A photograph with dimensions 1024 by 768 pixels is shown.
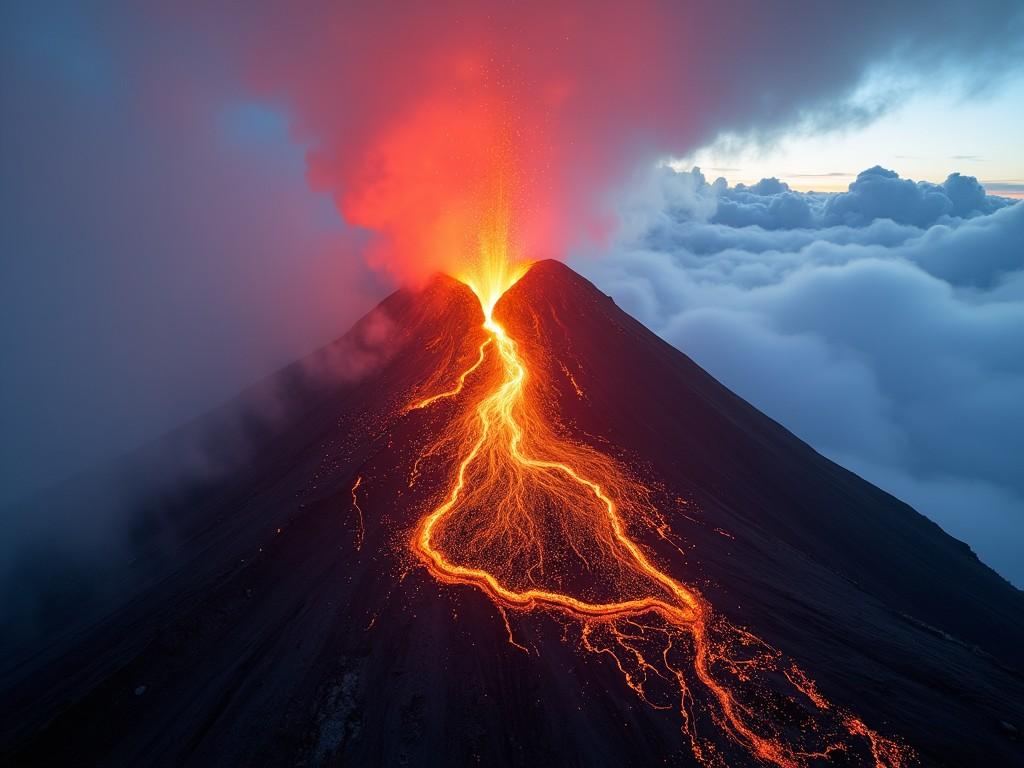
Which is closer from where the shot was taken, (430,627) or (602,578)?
(430,627)

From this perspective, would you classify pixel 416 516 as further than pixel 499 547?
Yes

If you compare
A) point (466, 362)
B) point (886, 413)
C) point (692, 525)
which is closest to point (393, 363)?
point (466, 362)

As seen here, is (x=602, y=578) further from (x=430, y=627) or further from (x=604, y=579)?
(x=430, y=627)

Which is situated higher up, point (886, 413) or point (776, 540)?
point (886, 413)

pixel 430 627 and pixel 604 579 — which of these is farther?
pixel 604 579

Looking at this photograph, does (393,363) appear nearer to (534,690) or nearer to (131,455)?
(534,690)

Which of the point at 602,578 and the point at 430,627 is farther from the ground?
the point at 602,578

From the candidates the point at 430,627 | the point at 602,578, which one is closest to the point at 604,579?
the point at 602,578
